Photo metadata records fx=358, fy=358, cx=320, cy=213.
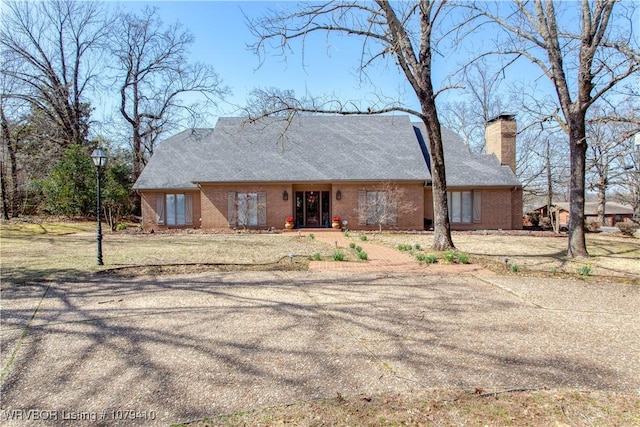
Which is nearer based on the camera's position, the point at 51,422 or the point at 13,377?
the point at 51,422

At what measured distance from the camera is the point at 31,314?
192 inches

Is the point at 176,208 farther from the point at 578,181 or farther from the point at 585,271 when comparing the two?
the point at 585,271

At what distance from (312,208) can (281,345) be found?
15.0 m

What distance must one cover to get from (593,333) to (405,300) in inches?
90.6

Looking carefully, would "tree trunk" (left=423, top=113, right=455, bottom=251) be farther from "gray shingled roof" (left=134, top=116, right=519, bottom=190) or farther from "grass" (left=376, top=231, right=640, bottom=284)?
"gray shingled roof" (left=134, top=116, right=519, bottom=190)

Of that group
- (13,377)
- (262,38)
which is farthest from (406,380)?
(262,38)

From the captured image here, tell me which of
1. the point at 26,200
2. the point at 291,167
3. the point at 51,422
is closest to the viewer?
the point at 51,422

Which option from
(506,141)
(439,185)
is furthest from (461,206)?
(439,185)

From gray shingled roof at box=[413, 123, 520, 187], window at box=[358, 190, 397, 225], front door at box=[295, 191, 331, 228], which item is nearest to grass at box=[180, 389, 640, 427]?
window at box=[358, 190, 397, 225]

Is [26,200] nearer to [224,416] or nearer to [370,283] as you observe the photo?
[370,283]

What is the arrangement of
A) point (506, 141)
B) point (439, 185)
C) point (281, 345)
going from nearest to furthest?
point (281, 345) → point (439, 185) → point (506, 141)

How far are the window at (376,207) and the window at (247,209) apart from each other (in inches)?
191

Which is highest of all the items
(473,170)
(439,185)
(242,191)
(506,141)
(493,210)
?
(506,141)

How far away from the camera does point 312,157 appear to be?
1927cm
